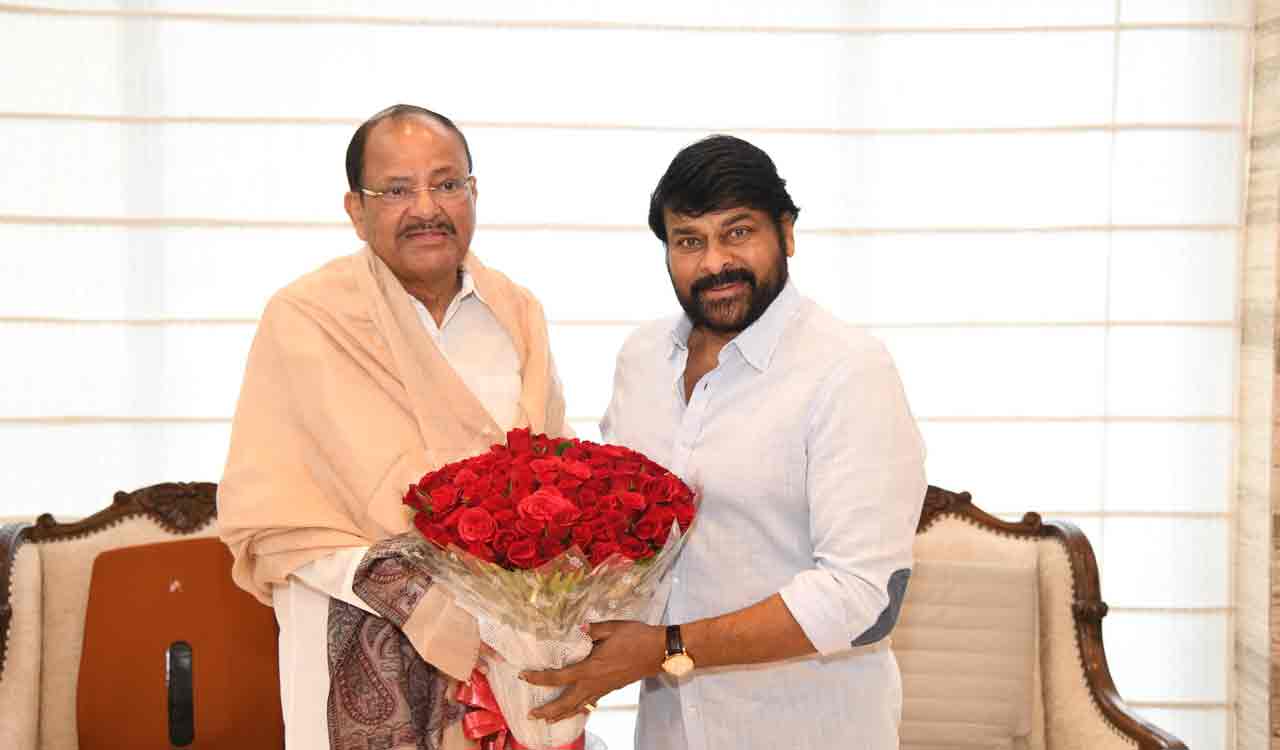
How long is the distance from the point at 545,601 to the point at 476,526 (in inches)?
5.8

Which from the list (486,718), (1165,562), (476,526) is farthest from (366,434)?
(1165,562)

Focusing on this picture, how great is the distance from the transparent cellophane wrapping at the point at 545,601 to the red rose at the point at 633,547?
1 cm

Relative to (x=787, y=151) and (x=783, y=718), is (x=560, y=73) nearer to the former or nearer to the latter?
(x=787, y=151)

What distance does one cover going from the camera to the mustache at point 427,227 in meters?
2.28

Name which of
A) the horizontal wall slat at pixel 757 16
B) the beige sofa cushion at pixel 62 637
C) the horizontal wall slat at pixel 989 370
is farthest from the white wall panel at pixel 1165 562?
the beige sofa cushion at pixel 62 637

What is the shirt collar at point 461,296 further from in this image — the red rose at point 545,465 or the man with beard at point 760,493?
the red rose at point 545,465

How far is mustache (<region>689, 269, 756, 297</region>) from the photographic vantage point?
1.96m

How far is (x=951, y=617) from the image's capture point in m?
3.45

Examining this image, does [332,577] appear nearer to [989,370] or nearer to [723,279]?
[723,279]

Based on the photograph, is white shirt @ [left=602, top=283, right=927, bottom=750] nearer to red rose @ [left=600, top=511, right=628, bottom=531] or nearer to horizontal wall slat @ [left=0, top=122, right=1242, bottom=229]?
red rose @ [left=600, top=511, right=628, bottom=531]

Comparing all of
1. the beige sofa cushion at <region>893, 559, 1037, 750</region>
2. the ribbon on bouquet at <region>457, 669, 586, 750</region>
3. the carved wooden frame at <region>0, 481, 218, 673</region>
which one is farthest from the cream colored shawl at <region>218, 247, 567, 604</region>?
the beige sofa cushion at <region>893, 559, 1037, 750</region>

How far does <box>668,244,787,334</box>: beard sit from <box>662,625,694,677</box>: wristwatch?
1.61 ft

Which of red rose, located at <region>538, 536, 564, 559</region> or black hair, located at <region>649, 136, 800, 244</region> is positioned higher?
black hair, located at <region>649, 136, 800, 244</region>

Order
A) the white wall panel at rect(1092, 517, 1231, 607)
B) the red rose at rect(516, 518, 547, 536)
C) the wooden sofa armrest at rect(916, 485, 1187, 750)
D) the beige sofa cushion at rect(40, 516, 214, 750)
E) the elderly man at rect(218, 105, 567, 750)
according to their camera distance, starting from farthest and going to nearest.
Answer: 1. the white wall panel at rect(1092, 517, 1231, 607)
2. the beige sofa cushion at rect(40, 516, 214, 750)
3. the wooden sofa armrest at rect(916, 485, 1187, 750)
4. the elderly man at rect(218, 105, 567, 750)
5. the red rose at rect(516, 518, 547, 536)
